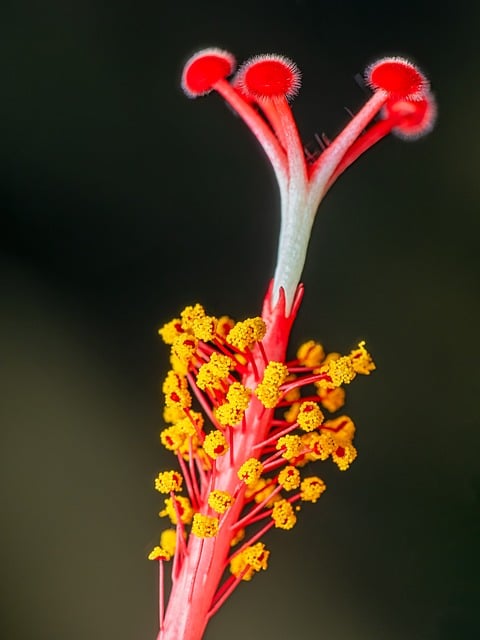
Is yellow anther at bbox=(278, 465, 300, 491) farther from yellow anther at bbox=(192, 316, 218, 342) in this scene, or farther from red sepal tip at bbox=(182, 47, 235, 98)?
red sepal tip at bbox=(182, 47, 235, 98)

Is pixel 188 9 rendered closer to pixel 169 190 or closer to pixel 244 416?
pixel 169 190

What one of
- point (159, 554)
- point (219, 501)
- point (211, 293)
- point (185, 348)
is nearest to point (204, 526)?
point (219, 501)

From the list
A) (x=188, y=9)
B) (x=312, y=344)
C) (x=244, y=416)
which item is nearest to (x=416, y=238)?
(x=312, y=344)

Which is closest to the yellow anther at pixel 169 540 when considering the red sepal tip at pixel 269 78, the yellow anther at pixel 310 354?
the yellow anther at pixel 310 354

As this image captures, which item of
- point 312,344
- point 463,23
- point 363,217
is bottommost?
Result: point 312,344

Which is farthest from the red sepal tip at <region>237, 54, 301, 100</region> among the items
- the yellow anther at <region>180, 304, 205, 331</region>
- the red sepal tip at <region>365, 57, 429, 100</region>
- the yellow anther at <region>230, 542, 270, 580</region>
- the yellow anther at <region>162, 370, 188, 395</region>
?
the yellow anther at <region>230, 542, 270, 580</region>

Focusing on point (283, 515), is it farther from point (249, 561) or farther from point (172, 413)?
point (172, 413)
